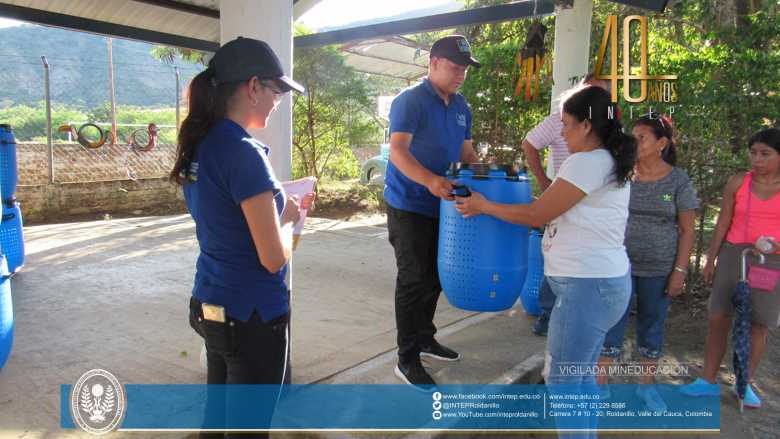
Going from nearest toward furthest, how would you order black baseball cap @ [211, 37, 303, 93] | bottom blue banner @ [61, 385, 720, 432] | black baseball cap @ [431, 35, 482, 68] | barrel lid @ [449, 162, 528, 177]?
1. black baseball cap @ [211, 37, 303, 93]
2. bottom blue banner @ [61, 385, 720, 432]
3. barrel lid @ [449, 162, 528, 177]
4. black baseball cap @ [431, 35, 482, 68]

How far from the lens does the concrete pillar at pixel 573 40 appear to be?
4.98 m

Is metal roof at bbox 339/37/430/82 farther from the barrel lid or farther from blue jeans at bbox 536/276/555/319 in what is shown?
the barrel lid

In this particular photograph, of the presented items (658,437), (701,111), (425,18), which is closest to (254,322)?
(658,437)

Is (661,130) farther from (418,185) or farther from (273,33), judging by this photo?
(273,33)

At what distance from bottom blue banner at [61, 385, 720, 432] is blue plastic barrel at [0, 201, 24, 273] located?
8.65 ft

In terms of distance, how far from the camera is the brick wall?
8.51 m

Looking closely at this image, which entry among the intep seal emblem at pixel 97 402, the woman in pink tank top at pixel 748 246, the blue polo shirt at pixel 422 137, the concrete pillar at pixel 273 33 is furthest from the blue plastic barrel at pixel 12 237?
the woman in pink tank top at pixel 748 246

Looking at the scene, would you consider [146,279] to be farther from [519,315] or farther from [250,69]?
[250,69]

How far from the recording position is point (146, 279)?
487cm

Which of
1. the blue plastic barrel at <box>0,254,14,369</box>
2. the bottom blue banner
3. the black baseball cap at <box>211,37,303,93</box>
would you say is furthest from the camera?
the blue plastic barrel at <box>0,254,14,369</box>

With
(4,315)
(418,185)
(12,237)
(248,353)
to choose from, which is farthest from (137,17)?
(248,353)

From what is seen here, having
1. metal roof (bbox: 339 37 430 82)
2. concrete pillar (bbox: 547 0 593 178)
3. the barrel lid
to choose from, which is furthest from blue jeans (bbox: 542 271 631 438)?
metal roof (bbox: 339 37 430 82)

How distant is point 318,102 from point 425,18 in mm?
4671

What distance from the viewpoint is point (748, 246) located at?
3037 mm
